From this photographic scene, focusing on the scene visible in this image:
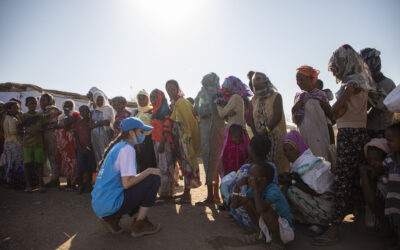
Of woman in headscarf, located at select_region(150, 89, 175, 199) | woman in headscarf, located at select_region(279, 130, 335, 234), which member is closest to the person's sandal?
woman in headscarf, located at select_region(150, 89, 175, 199)

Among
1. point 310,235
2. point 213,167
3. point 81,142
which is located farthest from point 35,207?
point 310,235

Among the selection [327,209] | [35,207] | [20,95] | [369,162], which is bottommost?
[35,207]

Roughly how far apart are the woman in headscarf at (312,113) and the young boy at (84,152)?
456 centimetres

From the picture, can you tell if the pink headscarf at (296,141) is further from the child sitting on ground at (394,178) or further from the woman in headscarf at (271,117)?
the child sitting on ground at (394,178)

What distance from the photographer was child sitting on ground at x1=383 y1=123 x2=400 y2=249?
8.18ft

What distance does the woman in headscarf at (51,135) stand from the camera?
6.11 metres

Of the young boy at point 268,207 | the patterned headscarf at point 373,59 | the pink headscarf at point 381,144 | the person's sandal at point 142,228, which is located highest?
the patterned headscarf at point 373,59

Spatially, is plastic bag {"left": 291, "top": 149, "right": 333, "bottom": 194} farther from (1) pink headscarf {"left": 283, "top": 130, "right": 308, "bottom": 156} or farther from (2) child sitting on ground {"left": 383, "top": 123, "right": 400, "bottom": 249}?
(2) child sitting on ground {"left": 383, "top": 123, "right": 400, "bottom": 249}

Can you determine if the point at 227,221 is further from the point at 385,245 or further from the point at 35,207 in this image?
the point at 35,207

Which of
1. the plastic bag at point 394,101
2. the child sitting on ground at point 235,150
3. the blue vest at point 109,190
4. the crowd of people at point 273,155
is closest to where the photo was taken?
the plastic bag at point 394,101

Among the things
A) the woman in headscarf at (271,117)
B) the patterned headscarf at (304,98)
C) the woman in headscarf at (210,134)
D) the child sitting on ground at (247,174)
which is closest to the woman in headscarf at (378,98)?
the patterned headscarf at (304,98)

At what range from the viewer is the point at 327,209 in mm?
3043

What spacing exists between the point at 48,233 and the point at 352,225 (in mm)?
4262

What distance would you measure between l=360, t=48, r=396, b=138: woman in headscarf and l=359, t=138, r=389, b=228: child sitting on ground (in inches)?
21.2
